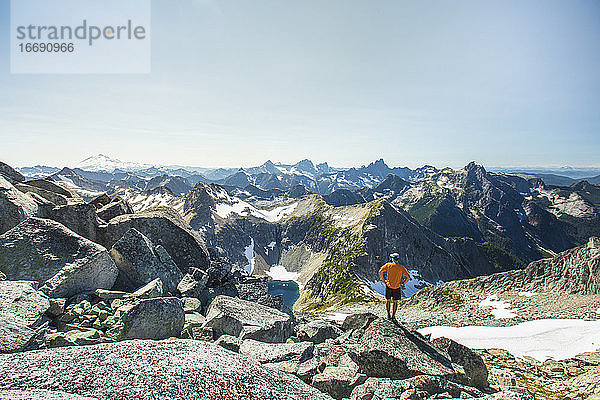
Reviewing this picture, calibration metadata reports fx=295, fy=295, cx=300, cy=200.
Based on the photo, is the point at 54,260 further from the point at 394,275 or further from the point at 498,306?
the point at 498,306

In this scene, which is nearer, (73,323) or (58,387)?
(58,387)

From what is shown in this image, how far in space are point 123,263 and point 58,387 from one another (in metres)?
13.2

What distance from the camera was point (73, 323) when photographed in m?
12.0

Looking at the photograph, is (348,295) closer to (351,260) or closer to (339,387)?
(351,260)

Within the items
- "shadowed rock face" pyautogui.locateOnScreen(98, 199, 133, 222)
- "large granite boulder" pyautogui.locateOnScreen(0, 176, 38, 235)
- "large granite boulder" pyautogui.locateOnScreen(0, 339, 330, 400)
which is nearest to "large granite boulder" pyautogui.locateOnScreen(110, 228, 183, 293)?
"large granite boulder" pyautogui.locateOnScreen(0, 176, 38, 235)

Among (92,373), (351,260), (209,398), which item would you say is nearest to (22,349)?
(92,373)

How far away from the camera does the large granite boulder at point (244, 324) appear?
51.7ft

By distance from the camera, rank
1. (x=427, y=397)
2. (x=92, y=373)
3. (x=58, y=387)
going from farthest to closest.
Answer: (x=427, y=397) → (x=92, y=373) → (x=58, y=387)

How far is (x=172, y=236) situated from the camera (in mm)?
29422

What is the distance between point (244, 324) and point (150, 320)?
514 cm

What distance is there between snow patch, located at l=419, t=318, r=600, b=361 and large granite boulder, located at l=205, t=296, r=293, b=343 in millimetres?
25919

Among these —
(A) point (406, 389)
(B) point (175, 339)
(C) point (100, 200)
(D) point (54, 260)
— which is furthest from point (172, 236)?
(A) point (406, 389)

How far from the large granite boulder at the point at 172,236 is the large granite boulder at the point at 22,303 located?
14220 millimetres

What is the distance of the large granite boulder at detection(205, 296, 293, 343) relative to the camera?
51.7ft
